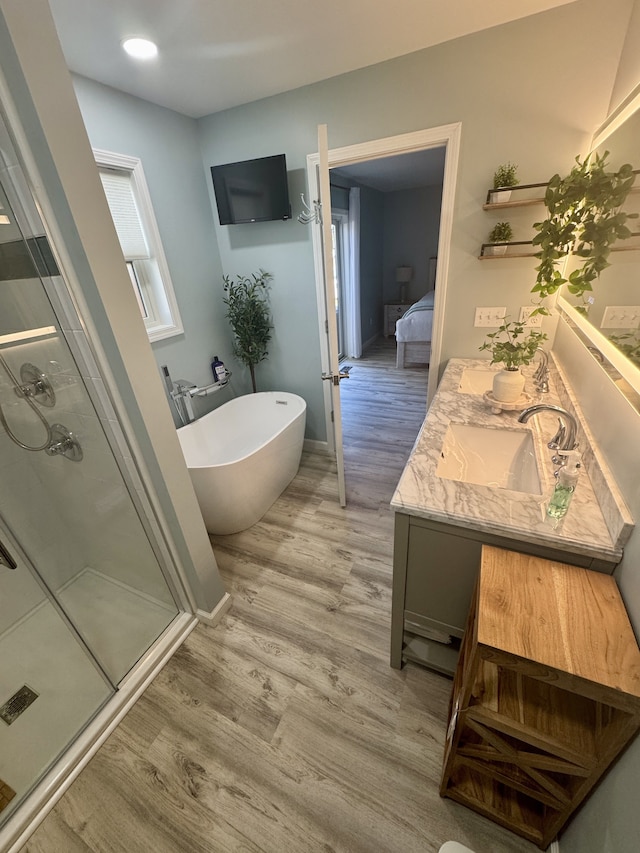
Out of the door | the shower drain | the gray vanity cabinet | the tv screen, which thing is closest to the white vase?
the gray vanity cabinet

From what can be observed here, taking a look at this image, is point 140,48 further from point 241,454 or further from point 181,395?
point 241,454

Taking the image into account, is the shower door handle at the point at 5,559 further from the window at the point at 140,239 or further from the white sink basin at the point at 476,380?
the white sink basin at the point at 476,380

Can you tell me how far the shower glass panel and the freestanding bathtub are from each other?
0.48m

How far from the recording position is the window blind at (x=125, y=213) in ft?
6.48

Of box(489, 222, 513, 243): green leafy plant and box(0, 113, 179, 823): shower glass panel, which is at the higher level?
box(489, 222, 513, 243): green leafy plant

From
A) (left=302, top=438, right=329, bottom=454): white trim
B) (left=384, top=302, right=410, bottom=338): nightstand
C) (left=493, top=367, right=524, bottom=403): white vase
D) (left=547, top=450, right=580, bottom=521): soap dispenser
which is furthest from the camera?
(left=384, top=302, right=410, bottom=338): nightstand

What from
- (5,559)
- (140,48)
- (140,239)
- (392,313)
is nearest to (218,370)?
(140,239)

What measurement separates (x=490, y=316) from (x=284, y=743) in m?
2.35

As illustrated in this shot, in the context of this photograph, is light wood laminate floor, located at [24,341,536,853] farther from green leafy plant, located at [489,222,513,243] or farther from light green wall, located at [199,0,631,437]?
green leafy plant, located at [489,222,513,243]

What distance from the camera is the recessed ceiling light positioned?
150 centimetres

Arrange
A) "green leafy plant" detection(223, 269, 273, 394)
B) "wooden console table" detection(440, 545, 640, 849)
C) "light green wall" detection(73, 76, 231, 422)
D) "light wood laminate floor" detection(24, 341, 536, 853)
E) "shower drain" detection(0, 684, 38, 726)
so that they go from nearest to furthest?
"wooden console table" detection(440, 545, 640, 849), "light wood laminate floor" detection(24, 341, 536, 853), "shower drain" detection(0, 684, 38, 726), "light green wall" detection(73, 76, 231, 422), "green leafy plant" detection(223, 269, 273, 394)

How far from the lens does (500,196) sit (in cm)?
175

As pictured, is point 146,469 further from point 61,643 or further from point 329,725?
point 329,725

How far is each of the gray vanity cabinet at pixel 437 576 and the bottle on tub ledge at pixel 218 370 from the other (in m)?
2.14
